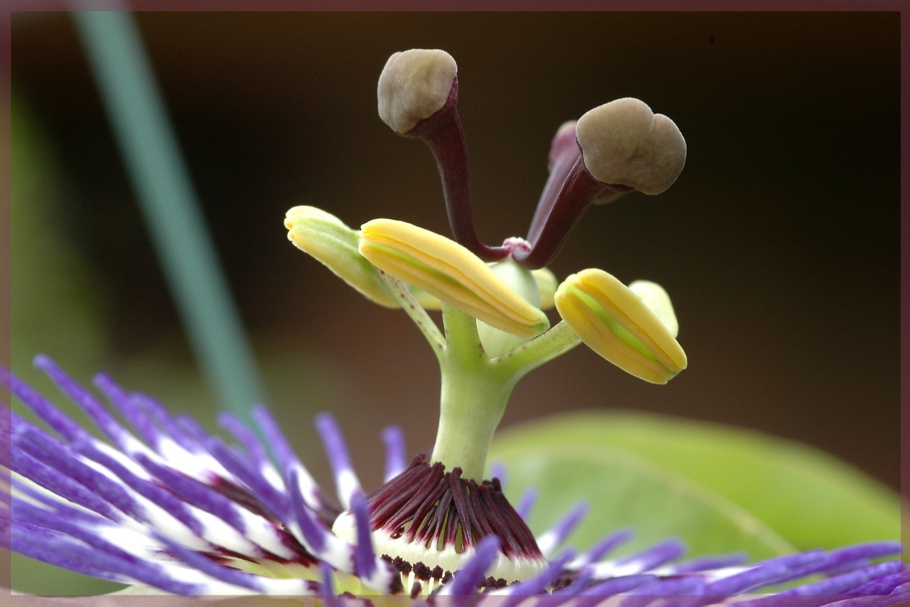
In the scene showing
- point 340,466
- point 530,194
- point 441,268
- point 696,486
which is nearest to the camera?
point 441,268

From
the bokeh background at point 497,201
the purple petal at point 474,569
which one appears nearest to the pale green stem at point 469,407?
the purple petal at point 474,569

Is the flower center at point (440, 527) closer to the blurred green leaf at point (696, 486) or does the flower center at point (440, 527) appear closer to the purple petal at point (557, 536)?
the purple petal at point (557, 536)

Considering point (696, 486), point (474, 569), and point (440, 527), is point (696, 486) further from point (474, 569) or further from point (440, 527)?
point (474, 569)

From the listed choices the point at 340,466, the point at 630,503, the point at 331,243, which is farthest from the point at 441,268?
Result: the point at 630,503

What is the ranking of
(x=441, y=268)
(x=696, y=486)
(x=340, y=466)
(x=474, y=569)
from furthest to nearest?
(x=696, y=486)
(x=340, y=466)
(x=441, y=268)
(x=474, y=569)

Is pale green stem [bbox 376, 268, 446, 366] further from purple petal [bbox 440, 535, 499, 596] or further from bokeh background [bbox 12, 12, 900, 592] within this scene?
bokeh background [bbox 12, 12, 900, 592]

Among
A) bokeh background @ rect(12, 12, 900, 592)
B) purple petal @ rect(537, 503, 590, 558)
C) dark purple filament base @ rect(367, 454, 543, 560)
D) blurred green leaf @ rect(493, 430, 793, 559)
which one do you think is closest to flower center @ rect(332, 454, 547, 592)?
dark purple filament base @ rect(367, 454, 543, 560)
